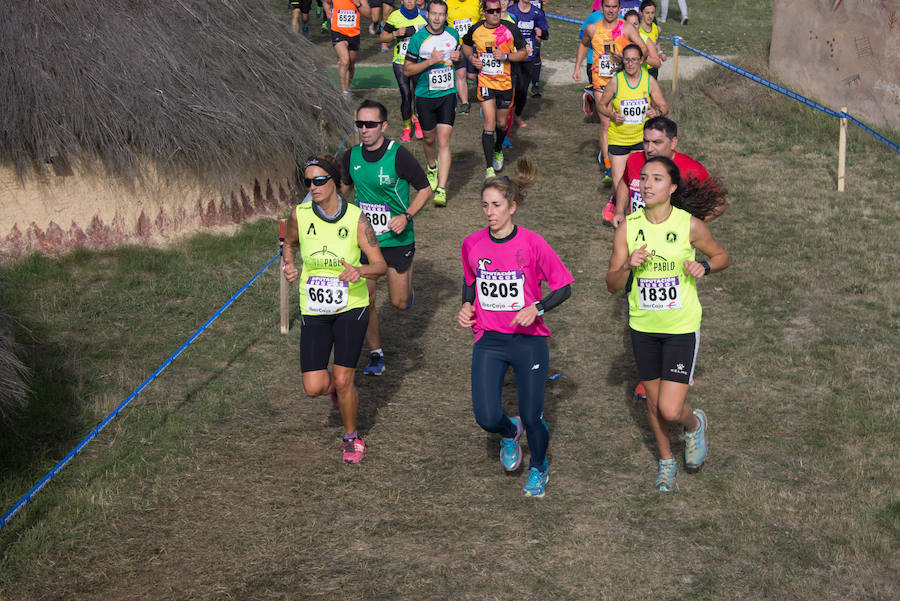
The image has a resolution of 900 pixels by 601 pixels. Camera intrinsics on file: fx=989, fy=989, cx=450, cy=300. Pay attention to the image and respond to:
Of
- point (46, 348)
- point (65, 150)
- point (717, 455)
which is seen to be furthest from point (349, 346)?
point (65, 150)

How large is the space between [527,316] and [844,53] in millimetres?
10375

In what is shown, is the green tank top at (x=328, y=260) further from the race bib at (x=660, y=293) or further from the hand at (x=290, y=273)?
the race bib at (x=660, y=293)

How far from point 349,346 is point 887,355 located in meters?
4.36

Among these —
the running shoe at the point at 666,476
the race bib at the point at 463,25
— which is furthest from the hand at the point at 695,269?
the race bib at the point at 463,25

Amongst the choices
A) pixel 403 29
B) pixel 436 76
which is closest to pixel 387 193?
pixel 436 76

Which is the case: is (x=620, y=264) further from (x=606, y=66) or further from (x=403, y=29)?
(x=403, y=29)

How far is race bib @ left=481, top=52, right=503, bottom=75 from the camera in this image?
1161cm

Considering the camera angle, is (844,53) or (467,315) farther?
(844,53)

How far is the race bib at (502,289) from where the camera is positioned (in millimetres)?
5629

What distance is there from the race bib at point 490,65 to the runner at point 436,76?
0.62 m

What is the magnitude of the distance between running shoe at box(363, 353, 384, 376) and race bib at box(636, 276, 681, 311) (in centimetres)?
275

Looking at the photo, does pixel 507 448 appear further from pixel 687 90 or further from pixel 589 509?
pixel 687 90

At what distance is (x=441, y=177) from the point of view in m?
11.3

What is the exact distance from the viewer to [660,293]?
572cm
